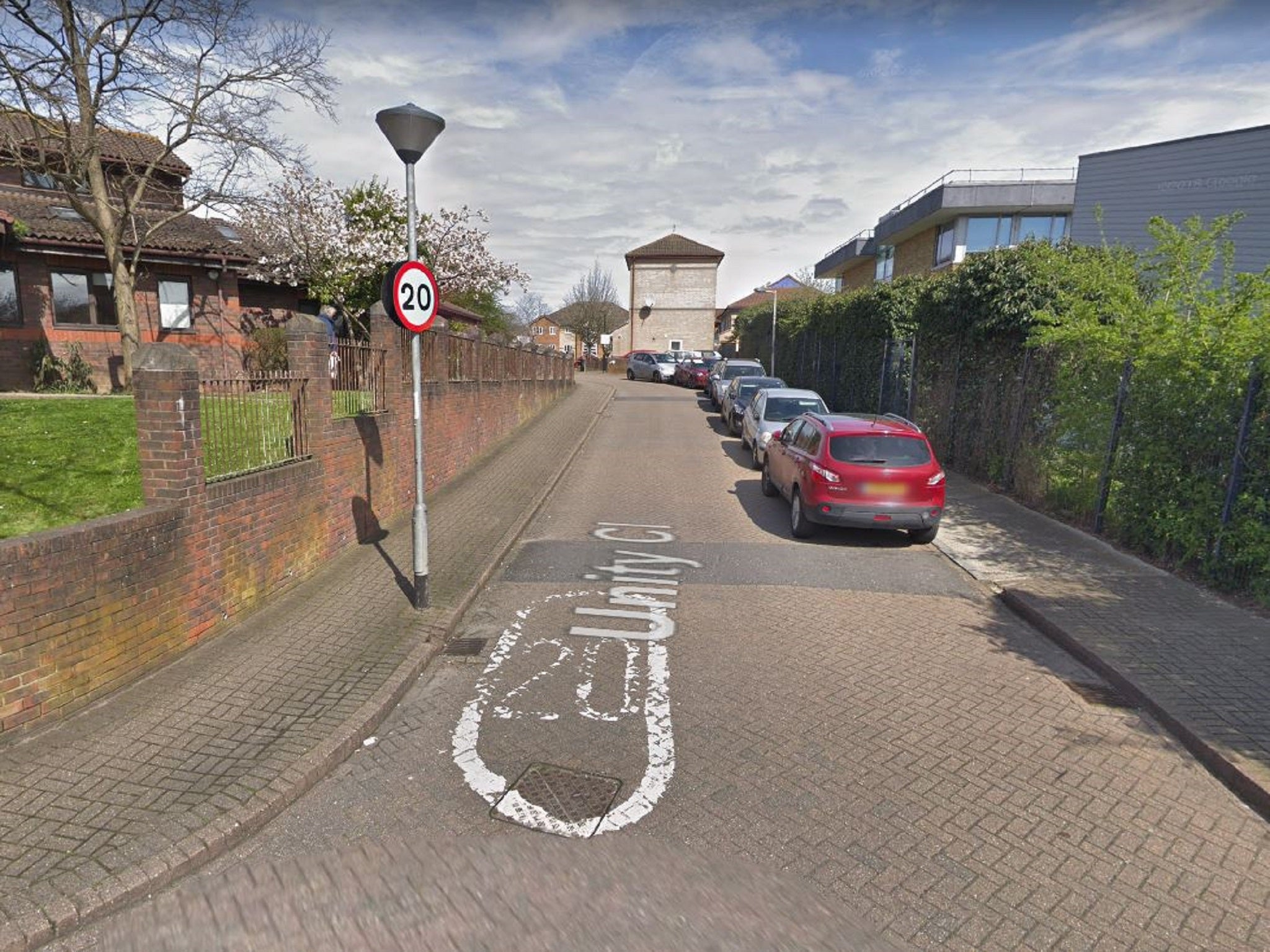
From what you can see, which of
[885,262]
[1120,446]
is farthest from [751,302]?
[1120,446]

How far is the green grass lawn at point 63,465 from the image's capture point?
645 cm

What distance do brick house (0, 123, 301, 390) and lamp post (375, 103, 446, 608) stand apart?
11.1 metres

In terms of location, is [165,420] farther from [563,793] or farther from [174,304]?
[174,304]

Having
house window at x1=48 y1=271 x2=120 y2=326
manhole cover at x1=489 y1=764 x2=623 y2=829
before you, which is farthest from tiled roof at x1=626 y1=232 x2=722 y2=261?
manhole cover at x1=489 y1=764 x2=623 y2=829

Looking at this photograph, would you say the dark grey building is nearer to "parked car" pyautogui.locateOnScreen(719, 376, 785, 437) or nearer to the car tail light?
"parked car" pyautogui.locateOnScreen(719, 376, 785, 437)

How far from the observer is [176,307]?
1712cm

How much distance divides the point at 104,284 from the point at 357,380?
44.1 feet

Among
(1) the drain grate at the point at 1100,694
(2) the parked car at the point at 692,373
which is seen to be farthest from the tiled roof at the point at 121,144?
(2) the parked car at the point at 692,373

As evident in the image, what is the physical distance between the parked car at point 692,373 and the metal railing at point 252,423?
25.3 metres

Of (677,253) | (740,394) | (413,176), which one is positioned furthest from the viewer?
(677,253)

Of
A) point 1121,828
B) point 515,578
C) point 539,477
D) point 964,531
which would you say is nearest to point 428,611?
point 515,578

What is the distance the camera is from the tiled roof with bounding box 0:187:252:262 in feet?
49.8

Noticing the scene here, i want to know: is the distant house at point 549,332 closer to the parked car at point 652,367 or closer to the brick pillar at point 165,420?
the parked car at point 652,367

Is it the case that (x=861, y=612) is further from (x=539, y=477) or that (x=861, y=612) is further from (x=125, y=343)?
(x=125, y=343)
